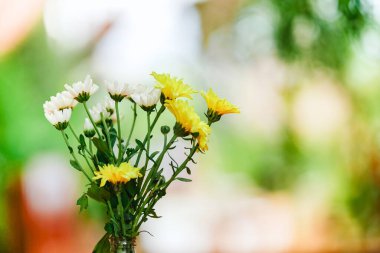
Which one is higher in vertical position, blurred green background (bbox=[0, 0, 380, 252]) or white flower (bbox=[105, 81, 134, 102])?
blurred green background (bbox=[0, 0, 380, 252])

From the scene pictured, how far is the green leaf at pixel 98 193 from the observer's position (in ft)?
2.54

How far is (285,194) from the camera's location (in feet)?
11.0

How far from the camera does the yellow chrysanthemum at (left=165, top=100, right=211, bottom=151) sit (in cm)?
78

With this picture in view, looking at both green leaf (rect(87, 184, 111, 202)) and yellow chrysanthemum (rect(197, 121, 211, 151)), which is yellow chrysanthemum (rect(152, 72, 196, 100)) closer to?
yellow chrysanthemum (rect(197, 121, 211, 151))

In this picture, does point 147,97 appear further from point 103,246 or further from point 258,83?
point 258,83

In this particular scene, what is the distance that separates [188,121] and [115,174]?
0.42 feet

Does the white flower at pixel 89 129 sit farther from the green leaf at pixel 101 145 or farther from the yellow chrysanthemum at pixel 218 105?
the yellow chrysanthemum at pixel 218 105

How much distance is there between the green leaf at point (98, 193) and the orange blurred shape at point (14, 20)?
2.35 metres

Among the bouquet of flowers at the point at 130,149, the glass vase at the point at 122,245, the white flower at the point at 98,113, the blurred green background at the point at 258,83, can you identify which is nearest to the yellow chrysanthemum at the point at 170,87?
the bouquet of flowers at the point at 130,149

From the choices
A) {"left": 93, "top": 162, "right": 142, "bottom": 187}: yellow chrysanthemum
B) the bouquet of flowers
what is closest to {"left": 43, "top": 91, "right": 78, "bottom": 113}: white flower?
the bouquet of flowers

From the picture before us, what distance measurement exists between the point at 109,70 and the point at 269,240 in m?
1.39

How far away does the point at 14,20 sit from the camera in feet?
9.60

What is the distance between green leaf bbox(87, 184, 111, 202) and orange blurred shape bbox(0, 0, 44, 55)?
7.72 ft

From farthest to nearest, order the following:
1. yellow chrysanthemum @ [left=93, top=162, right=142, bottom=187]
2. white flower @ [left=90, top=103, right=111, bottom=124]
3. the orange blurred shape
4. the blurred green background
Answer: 1. the blurred green background
2. the orange blurred shape
3. white flower @ [left=90, top=103, right=111, bottom=124]
4. yellow chrysanthemum @ [left=93, top=162, right=142, bottom=187]
